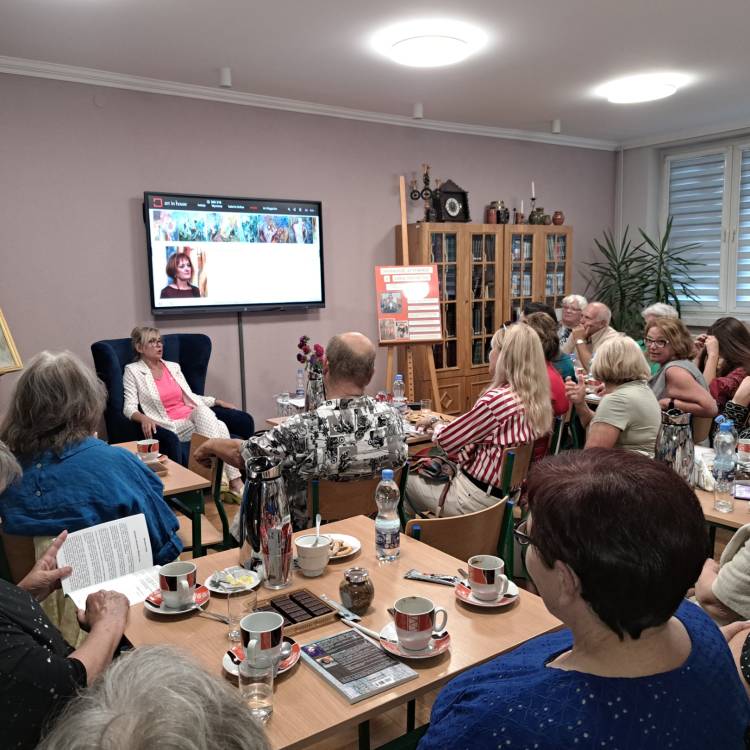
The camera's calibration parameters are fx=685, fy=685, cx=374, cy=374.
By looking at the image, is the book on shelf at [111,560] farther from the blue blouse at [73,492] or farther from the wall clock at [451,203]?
the wall clock at [451,203]

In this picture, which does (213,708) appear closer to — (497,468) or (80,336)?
(497,468)

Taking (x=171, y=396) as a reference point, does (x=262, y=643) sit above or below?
above

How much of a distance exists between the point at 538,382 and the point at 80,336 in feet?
10.8

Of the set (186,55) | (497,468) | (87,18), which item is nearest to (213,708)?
(497,468)

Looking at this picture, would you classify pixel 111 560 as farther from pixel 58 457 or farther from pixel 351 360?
pixel 351 360

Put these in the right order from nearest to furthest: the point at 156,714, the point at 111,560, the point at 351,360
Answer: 1. the point at 156,714
2. the point at 111,560
3. the point at 351,360

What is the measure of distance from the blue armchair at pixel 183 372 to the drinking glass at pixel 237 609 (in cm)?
289

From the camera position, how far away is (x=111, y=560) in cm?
185

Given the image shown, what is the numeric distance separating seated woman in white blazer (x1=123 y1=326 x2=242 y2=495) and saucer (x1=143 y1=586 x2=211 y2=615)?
291 centimetres

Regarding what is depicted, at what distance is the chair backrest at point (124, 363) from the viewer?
4492 millimetres

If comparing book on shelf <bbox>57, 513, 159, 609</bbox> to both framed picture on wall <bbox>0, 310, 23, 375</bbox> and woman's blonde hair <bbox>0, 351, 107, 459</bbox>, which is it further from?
framed picture on wall <bbox>0, 310, 23, 375</bbox>

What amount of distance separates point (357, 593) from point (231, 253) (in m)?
4.07

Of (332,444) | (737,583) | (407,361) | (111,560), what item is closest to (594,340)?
(407,361)

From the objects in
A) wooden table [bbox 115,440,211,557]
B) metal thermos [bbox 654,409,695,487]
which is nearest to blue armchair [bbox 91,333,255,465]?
wooden table [bbox 115,440,211,557]
